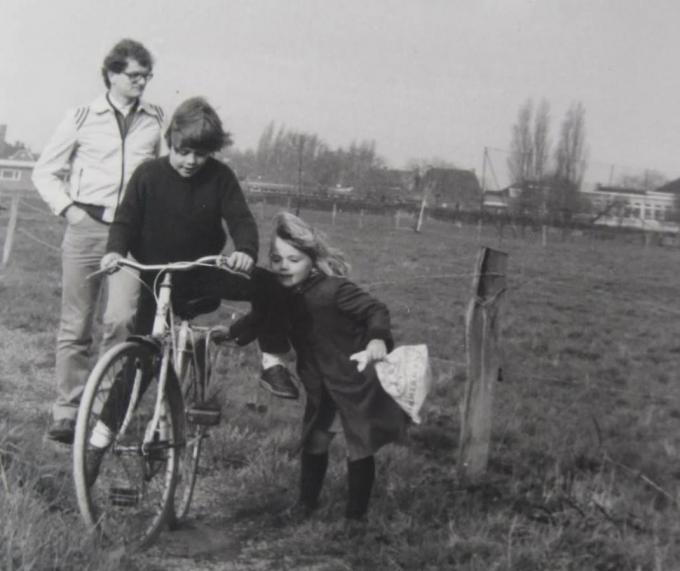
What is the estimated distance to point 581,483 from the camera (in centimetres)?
468

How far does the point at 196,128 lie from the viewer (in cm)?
341

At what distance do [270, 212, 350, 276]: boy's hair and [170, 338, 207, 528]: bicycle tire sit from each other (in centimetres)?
59

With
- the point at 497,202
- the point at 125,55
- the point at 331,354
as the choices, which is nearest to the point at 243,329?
the point at 331,354

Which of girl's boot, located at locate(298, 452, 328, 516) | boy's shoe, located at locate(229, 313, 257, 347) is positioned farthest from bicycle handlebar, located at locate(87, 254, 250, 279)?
girl's boot, located at locate(298, 452, 328, 516)

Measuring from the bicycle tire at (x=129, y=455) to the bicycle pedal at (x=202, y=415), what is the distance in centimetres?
5

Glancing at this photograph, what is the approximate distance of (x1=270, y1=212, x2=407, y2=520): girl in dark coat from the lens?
3.62 metres

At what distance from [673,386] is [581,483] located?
4830mm

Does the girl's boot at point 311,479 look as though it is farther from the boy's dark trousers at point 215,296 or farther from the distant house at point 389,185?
the distant house at point 389,185

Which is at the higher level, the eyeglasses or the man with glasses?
the eyeglasses

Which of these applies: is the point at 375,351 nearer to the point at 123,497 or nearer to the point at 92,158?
the point at 123,497

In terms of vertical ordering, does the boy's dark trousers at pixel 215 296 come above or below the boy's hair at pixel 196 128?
below

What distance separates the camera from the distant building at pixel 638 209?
25.0 metres

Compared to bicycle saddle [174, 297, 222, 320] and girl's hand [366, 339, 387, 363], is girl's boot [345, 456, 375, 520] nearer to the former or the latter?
girl's hand [366, 339, 387, 363]

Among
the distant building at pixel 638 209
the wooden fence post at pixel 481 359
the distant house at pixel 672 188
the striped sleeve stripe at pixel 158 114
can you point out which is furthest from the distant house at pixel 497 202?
the striped sleeve stripe at pixel 158 114
